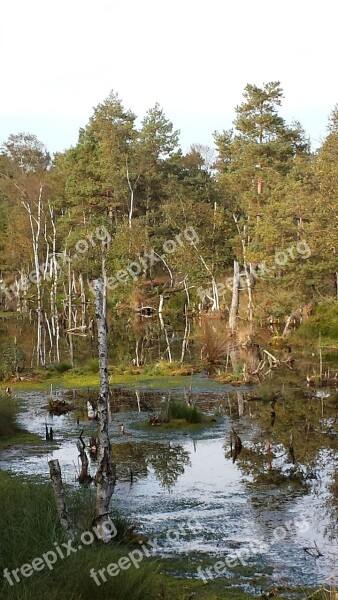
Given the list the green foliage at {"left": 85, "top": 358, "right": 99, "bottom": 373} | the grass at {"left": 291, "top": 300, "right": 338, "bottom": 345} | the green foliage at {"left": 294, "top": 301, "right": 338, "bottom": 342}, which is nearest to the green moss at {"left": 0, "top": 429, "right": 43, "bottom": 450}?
the green foliage at {"left": 85, "top": 358, "right": 99, "bottom": 373}

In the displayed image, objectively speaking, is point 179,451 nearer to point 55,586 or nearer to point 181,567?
point 181,567

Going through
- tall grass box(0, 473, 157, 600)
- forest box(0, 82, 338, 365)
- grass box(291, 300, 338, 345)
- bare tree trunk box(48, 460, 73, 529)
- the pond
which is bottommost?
the pond

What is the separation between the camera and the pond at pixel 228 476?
383 inches

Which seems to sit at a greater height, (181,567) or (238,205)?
(238,205)

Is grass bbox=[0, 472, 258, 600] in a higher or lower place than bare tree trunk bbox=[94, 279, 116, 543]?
lower

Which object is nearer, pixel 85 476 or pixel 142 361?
pixel 85 476

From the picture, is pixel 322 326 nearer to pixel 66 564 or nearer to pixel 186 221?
pixel 186 221

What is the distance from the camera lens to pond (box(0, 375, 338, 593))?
383 inches

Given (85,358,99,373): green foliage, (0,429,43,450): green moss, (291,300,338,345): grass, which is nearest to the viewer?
(0,429,43,450): green moss

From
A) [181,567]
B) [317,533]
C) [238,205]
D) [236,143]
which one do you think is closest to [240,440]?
[317,533]

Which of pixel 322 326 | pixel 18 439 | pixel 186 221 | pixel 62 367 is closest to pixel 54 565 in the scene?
pixel 18 439

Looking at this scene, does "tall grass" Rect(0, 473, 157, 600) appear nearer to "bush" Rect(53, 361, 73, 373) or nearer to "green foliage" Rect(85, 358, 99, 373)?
"green foliage" Rect(85, 358, 99, 373)

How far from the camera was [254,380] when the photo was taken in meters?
25.3

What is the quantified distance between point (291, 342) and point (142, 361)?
347 inches
